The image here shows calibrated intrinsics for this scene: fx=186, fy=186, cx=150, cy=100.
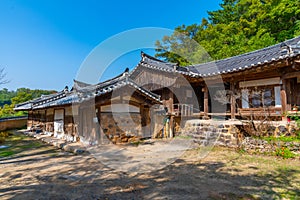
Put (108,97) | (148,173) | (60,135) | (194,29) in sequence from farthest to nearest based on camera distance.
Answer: (194,29) < (60,135) < (108,97) < (148,173)

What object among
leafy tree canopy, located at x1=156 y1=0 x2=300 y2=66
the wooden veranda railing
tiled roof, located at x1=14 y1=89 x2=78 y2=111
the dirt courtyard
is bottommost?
the dirt courtyard

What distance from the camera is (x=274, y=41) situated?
17.9 meters

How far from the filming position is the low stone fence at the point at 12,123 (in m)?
A: 17.7

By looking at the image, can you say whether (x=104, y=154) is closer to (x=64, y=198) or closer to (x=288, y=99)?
(x=64, y=198)

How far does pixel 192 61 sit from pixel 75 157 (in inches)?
744

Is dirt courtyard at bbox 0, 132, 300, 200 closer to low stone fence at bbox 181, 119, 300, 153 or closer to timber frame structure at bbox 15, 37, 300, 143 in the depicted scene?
low stone fence at bbox 181, 119, 300, 153

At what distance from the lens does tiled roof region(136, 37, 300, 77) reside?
7602mm

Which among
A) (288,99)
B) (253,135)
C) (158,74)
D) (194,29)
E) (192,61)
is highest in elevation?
(194,29)

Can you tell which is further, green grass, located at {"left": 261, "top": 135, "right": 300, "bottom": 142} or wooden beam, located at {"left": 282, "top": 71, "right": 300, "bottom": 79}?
wooden beam, located at {"left": 282, "top": 71, "right": 300, "bottom": 79}

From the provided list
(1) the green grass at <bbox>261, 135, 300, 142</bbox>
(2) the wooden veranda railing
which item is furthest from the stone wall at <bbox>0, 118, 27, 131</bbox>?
(1) the green grass at <bbox>261, 135, 300, 142</bbox>

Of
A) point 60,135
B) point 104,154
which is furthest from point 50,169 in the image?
point 60,135

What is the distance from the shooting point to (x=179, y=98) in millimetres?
13133

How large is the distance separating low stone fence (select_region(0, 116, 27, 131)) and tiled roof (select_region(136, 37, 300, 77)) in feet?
47.3

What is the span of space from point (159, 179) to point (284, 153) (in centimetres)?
477
